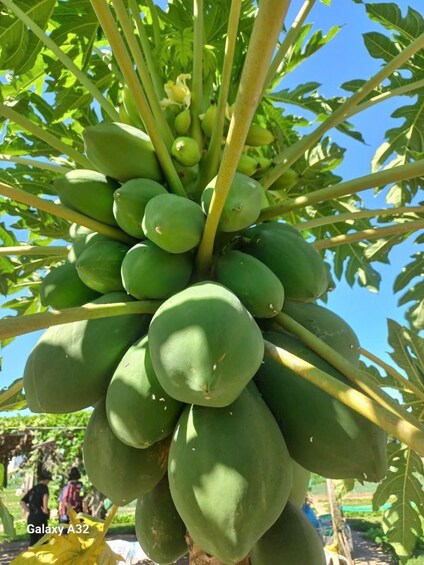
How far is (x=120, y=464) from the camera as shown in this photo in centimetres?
129

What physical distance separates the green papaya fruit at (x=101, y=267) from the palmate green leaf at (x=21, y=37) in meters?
1.35

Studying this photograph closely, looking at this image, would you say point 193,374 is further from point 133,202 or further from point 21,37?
point 21,37

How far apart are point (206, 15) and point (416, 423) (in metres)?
2.27

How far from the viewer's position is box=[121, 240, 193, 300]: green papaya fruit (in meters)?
1.39

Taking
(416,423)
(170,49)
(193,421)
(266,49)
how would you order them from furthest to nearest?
1. (170,49)
2. (193,421)
3. (416,423)
4. (266,49)

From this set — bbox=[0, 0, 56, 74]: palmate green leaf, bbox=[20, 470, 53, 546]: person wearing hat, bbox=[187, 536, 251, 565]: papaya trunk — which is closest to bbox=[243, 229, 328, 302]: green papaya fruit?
bbox=[187, 536, 251, 565]: papaya trunk

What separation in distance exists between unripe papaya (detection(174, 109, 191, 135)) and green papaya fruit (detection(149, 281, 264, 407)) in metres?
1.03

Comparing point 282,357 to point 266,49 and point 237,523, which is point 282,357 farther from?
point 266,49

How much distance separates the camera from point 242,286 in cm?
135

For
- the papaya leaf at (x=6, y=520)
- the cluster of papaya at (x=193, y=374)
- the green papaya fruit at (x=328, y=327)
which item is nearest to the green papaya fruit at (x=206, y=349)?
the cluster of papaya at (x=193, y=374)

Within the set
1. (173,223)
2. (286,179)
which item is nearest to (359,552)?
(286,179)

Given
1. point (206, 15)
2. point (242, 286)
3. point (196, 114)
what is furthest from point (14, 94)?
point (242, 286)

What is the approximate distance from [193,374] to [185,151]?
958 millimetres

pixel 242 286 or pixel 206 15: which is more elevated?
pixel 206 15
